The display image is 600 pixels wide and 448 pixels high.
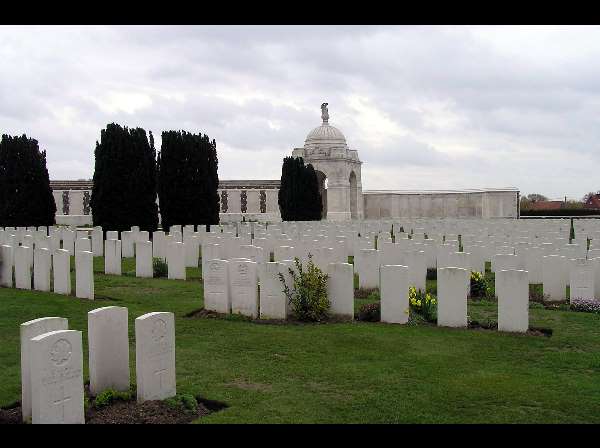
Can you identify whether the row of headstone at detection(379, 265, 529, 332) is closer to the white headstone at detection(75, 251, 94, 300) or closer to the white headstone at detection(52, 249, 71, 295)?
the white headstone at detection(75, 251, 94, 300)

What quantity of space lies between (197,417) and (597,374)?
4346 mm

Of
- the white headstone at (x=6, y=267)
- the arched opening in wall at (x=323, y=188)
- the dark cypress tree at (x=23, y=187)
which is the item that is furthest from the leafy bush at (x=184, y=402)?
the arched opening in wall at (x=323, y=188)

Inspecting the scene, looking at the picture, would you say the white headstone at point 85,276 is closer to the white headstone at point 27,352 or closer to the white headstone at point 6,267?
the white headstone at point 6,267

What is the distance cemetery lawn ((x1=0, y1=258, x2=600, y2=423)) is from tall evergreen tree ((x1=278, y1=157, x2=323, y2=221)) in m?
29.2

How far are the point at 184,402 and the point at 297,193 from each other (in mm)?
33942

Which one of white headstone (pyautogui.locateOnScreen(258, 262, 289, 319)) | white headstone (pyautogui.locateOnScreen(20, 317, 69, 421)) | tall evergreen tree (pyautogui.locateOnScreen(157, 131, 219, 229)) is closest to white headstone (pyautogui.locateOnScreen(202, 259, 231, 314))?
white headstone (pyautogui.locateOnScreen(258, 262, 289, 319))

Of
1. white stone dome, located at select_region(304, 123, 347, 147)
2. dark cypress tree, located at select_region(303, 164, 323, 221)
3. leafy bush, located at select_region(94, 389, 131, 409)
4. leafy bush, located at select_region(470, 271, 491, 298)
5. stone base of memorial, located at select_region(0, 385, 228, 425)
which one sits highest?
white stone dome, located at select_region(304, 123, 347, 147)

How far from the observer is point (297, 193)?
3947 cm

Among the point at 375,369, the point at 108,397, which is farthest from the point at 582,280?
the point at 108,397

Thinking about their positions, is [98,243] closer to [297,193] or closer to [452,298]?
[452,298]

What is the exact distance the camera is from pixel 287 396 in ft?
19.6

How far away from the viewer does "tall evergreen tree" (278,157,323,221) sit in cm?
3950

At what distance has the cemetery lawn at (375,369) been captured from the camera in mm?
5562
